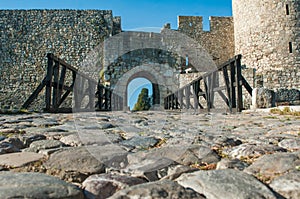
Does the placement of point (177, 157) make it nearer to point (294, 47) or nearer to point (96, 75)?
point (96, 75)

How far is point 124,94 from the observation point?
1240 centimetres

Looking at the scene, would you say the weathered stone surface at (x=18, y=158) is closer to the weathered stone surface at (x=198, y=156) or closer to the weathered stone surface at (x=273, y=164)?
the weathered stone surface at (x=198, y=156)

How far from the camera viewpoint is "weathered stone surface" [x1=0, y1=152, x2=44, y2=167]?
1306mm

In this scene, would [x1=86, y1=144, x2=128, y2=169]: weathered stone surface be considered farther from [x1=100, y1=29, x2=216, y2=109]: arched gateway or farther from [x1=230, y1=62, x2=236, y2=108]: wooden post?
[x1=100, y1=29, x2=216, y2=109]: arched gateway

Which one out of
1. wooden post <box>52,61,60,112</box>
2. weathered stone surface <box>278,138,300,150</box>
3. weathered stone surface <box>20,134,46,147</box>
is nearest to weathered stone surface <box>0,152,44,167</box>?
weathered stone surface <box>20,134,46,147</box>

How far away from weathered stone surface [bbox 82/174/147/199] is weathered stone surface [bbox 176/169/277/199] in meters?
0.21

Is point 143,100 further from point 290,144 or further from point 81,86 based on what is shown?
point 290,144

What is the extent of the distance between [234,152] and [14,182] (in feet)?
3.76

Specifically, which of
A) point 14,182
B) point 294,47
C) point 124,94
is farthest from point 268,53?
point 14,182

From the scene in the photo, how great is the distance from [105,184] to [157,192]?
231 millimetres

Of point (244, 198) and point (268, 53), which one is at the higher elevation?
point (268, 53)

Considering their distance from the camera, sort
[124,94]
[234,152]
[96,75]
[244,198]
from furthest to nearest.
Result: [96,75] < [124,94] < [234,152] < [244,198]

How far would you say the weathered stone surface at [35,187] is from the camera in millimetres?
900

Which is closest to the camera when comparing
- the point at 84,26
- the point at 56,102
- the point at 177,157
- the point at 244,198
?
the point at 244,198
